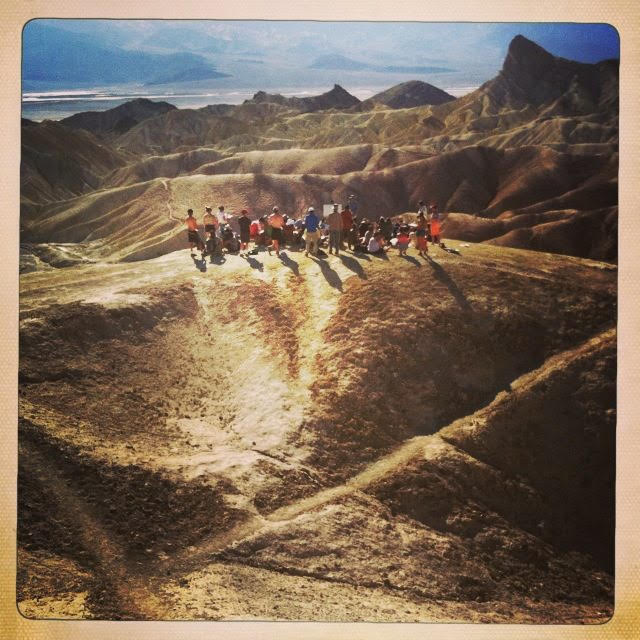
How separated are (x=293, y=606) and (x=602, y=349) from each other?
644 cm

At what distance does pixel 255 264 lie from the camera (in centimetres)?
1453

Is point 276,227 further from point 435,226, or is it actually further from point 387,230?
point 435,226

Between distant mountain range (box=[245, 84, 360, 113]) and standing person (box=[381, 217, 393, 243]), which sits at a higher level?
Answer: distant mountain range (box=[245, 84, 360, 113])

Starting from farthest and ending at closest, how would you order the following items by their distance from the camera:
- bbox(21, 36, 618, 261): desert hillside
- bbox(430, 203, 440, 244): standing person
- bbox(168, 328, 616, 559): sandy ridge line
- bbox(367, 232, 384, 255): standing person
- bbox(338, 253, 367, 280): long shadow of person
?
1. bbox(21, 36, 618, 261): desert hillside
2. bbox(430, 203, 440, 244): standing person
3. bbox(367, 232, 384, 255): standing person
4. bbox(338, 253, 367, 280): long shadow of person
5. bbox(168, 328, 616, 559): sandy ridge line

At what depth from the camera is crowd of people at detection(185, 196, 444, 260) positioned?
14.5m

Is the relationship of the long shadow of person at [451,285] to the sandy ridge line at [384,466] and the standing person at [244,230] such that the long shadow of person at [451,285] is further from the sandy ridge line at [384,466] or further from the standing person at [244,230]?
the standing person at [244,230]

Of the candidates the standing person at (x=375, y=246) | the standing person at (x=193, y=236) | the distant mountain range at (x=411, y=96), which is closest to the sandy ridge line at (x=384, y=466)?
the standing person at (x=375, y=246)

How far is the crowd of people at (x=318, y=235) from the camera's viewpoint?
14477 mm

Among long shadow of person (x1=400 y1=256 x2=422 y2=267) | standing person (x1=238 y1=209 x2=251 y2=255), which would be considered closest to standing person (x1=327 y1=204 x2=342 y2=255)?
long shadow of person (x1=400 y1=256 x2=422 y2=267)

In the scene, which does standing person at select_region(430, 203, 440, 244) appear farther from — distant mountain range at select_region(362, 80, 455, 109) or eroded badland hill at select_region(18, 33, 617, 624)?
distant mountain range at select_region(362, 80, 455, 109)

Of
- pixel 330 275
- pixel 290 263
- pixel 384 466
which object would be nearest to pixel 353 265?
pixel 330 275

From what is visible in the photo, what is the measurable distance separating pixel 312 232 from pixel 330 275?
1148mm

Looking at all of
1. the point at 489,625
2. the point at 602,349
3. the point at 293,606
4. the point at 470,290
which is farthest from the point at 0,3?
the point at 489,625

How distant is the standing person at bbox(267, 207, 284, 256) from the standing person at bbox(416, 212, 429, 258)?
276cm
